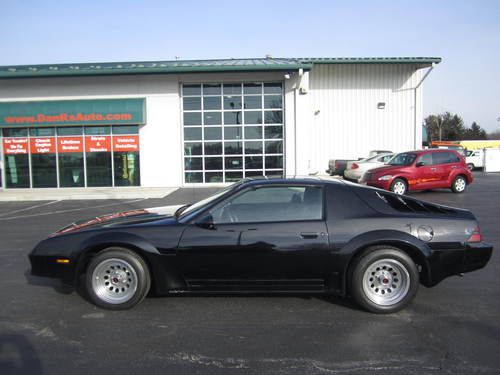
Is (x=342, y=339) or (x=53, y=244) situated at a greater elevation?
(x=53, y=244)

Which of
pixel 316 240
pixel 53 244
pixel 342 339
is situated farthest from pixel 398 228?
pixel 53 244

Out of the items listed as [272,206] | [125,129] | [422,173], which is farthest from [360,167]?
[272,206]

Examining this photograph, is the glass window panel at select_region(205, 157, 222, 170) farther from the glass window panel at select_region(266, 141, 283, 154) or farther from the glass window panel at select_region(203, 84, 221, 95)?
the glass window panel at select_region(203, 84, 221, 95)

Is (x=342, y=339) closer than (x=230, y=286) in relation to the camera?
Yes

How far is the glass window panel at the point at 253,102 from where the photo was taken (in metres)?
21.0

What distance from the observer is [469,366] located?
10.9 feet

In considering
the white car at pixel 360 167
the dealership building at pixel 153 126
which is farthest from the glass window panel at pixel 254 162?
the white car at pixel 360 167

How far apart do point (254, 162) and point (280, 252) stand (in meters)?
16.8

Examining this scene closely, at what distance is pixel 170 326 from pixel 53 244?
1.59 meters

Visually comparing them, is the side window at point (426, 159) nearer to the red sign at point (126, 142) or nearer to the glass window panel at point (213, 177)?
the glass window panel at point (213, 177)

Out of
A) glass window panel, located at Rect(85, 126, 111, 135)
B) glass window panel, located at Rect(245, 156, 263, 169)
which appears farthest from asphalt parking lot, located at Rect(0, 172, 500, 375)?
glass window panel, located at Rect(245, 156, 263, 169)

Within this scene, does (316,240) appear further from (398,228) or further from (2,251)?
(2,251)

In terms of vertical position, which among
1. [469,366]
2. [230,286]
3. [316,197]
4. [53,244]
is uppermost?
[316,197]

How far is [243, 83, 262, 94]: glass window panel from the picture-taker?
822 inches
